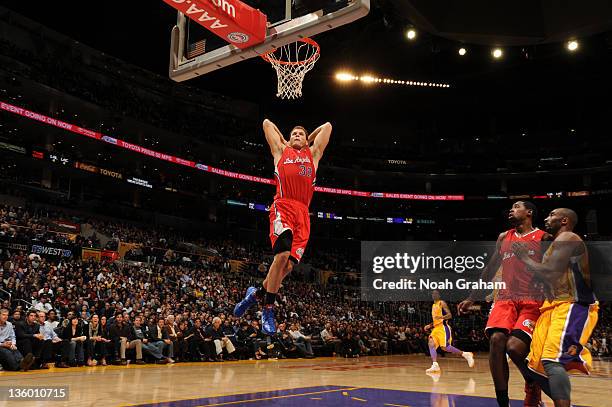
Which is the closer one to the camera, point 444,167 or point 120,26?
point 120,26

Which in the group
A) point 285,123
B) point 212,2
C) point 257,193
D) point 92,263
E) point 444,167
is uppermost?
point 285,123

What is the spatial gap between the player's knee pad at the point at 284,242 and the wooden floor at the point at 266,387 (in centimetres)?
276

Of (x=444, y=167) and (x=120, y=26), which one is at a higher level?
(x=120, y=26)

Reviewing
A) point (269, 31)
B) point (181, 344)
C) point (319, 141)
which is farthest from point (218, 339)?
point (269, 31)

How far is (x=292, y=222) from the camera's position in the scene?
205 inches

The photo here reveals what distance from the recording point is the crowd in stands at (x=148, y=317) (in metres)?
11.9

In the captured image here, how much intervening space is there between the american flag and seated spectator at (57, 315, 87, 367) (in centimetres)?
791

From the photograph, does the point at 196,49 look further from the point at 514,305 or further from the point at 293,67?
the point at 514,305

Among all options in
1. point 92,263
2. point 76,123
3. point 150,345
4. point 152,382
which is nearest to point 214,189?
point 76,123

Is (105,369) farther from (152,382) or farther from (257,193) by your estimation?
(257,193)

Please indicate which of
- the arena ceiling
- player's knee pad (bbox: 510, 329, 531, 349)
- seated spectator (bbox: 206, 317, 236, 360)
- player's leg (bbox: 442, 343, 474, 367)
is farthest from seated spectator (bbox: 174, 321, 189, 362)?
the arena ceiling

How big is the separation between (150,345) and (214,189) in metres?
22.0

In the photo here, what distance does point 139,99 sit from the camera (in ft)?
102

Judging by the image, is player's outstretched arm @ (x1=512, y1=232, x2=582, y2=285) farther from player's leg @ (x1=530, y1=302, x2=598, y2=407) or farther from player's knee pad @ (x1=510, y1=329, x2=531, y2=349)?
player's knee pad @ (x1=510, y1=329, x2=531, y2=349)
